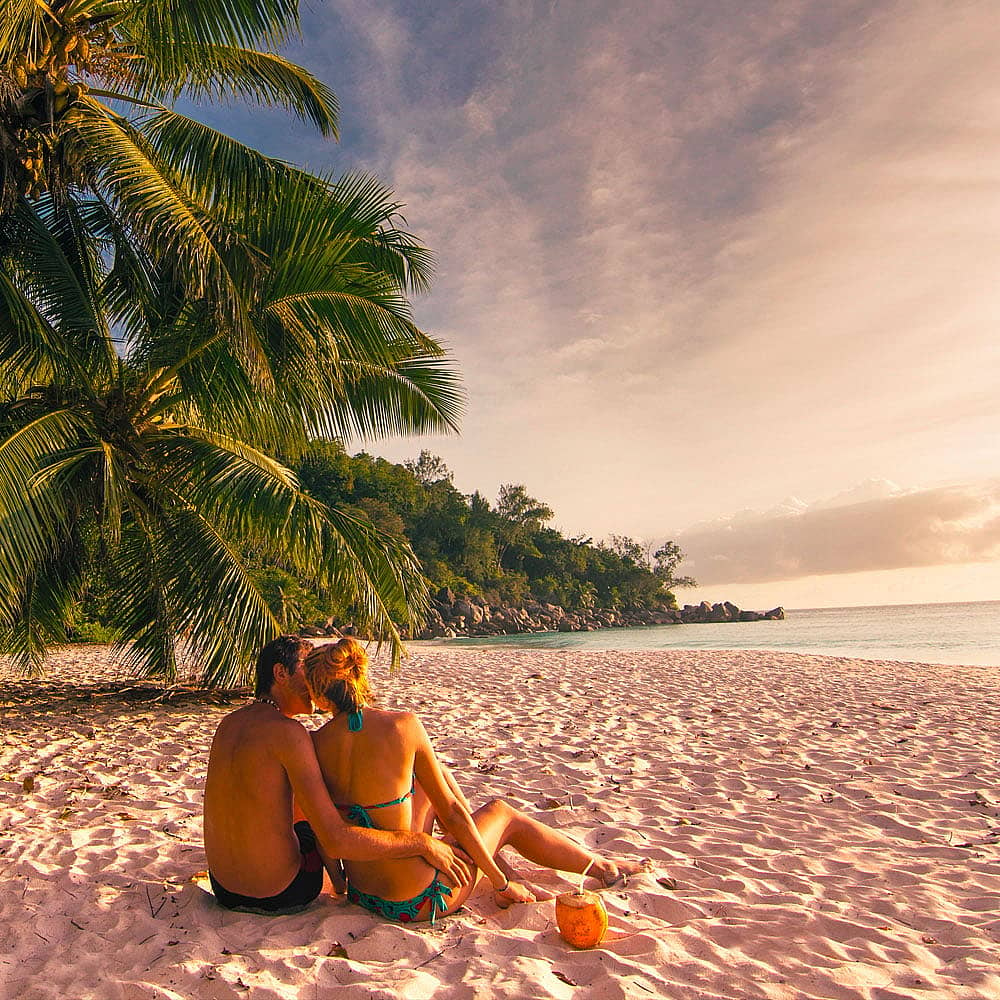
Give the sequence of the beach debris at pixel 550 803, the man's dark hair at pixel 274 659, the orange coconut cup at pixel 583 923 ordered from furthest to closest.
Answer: the beach debris at pixel 550 803
the man's dark hair at pixel 274 659
the orange coconut cup at pixel 583 923

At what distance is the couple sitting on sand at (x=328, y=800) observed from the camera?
289cm

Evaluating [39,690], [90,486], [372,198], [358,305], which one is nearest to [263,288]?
[358,305]

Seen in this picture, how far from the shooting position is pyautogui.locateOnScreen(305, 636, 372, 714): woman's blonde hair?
2947 millimetres

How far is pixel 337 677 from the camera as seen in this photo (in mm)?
2943

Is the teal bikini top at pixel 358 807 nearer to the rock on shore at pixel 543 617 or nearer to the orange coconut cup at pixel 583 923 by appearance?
the orange coconut cup at pixel 583 923

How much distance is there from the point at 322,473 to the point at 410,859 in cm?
4295

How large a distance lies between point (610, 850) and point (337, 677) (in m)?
2.01

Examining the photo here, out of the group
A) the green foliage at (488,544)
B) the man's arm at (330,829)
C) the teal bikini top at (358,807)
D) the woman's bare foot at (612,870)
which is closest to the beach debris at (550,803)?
the woman's bare foot at (612,870)

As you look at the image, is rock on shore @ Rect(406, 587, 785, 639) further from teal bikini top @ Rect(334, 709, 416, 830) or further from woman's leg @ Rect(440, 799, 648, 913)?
teal bikini top @ Rect(334, 709, 416, 830)

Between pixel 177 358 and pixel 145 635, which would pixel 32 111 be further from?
pixel 145 635

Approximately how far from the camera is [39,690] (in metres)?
10.0

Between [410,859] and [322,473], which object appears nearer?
[410,859]

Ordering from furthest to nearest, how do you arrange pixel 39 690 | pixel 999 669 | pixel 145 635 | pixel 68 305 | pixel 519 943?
pixel 999 669 < pixel 39 690 < pixel 145 635 < pixel 68 305 < pixel 519 943

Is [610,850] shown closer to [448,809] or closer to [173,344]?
[448,809]
